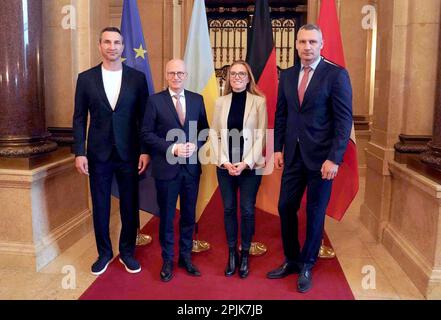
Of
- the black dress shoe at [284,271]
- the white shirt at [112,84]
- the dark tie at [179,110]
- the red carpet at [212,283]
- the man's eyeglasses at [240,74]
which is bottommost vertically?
the red carpet at [212,283]

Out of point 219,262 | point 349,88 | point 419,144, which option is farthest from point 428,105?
point 219,262

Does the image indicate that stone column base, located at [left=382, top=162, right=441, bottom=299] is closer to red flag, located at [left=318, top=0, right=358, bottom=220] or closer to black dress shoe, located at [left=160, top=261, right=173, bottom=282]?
red flag, located at [left=318, top=0, right=358, bottom=220]

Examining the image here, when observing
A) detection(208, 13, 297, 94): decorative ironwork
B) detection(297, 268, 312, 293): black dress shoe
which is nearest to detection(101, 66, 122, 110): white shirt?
detection(297, 268, 312, 293): black dress shoe

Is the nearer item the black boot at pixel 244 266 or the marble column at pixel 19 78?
the black boot at pixel 244 266

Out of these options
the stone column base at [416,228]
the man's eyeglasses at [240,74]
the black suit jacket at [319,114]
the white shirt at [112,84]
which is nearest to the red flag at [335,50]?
the stone column base at [416,228]

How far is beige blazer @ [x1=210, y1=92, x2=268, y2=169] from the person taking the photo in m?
3.48

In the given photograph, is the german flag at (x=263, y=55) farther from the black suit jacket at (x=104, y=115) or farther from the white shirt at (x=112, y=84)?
the white shirt at (x=112, y=84)

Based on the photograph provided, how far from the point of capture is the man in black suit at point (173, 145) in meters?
3.38

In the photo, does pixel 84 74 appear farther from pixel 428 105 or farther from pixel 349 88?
pixel 428 105

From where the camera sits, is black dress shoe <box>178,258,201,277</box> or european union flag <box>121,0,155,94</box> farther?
european union flag <box>121,0,155,94</box>

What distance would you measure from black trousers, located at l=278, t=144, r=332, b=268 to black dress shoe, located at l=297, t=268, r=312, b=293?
53 mm

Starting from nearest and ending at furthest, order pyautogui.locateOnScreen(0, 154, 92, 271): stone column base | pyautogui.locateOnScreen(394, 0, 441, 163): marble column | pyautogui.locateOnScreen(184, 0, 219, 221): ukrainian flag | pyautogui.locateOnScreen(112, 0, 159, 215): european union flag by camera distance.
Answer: pyautogui.locateOnScreen(0, 154, 92, 271): stone column base → pyautogui.locateOnScreen(394, 0, 441, 163): marble column → pyautogui.locateOnScreen(184, 0, 219, 221): ukrainian flag → pyautogui.locateOnScreen(112, 0, 159, 215): european union flag

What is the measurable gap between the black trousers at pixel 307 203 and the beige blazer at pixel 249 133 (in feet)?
0.88

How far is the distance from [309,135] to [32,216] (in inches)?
93.3
